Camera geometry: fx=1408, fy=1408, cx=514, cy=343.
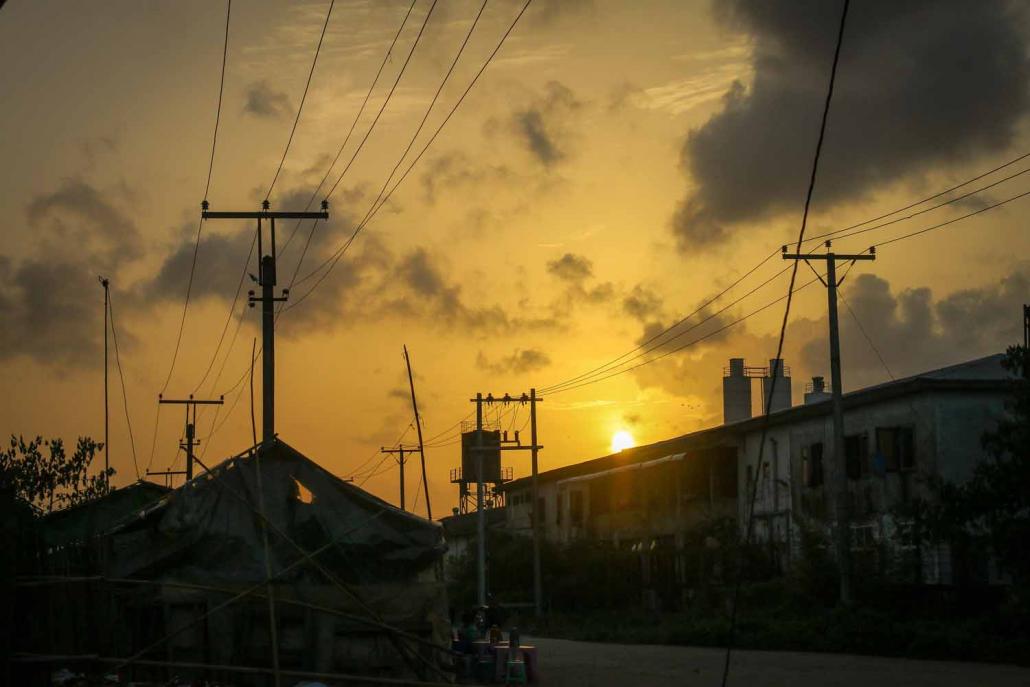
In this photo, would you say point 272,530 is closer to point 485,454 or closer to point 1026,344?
point 1026,344

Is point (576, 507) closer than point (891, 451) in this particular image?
No

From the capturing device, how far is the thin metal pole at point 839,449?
37938 millimetres

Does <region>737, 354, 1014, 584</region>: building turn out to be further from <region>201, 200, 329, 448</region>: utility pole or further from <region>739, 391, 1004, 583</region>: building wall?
<region>201, 200, 329, 448</region>: utility pole

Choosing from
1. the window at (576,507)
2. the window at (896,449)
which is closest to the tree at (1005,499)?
the window at (896,449)

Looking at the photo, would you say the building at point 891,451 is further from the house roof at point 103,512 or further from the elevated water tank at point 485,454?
the house roof at point 103,512

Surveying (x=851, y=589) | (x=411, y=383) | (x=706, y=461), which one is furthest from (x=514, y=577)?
(x=851, y=589)

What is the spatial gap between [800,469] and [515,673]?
2601 centimetres

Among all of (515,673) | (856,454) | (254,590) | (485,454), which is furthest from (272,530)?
(485,454)

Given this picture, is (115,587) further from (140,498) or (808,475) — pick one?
(808,475)

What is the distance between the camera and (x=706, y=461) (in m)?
54.3

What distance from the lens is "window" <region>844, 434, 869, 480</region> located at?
140ft

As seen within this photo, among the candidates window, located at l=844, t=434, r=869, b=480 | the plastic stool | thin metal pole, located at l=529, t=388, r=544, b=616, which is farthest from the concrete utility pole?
the plastic stool

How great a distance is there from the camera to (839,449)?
38.8 metres

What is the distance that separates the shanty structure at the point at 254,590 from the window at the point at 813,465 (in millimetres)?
27494
